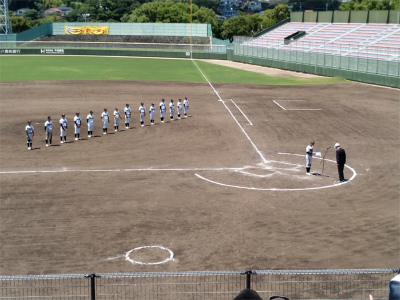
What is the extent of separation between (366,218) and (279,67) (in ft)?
165

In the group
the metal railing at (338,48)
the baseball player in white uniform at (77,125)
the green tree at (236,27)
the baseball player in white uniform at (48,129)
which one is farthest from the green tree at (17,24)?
the baseball player in white uniform at (48,129)

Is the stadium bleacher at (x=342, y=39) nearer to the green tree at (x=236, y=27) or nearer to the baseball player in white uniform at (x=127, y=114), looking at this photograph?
the baseball player in white uniform at (x=127, y=114)

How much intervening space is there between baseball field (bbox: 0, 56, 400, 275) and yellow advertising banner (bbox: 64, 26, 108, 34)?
193 ft

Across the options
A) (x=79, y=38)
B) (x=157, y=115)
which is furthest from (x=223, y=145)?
(x=79, y=38)

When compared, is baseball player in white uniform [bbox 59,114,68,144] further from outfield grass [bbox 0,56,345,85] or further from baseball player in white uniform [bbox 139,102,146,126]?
outfield grass [bbox 0,56,345,85]

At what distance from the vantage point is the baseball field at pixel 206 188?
14.9 meters

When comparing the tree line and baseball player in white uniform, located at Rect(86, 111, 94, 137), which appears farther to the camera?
the tree line

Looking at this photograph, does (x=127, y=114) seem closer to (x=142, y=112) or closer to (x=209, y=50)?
(x=142, y=112)

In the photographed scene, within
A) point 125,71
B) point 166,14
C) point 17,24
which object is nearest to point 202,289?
point 125,71

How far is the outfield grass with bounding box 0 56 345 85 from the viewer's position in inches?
2206

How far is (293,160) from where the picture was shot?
25.8 metres

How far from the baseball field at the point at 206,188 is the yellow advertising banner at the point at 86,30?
58.9m

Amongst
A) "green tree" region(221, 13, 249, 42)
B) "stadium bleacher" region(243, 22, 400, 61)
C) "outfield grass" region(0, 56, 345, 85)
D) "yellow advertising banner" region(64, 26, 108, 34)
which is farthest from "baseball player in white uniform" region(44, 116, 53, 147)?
"green tree" region(221, 13, 249, 42)

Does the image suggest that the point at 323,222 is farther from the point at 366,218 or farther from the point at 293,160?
the point at 293,160
